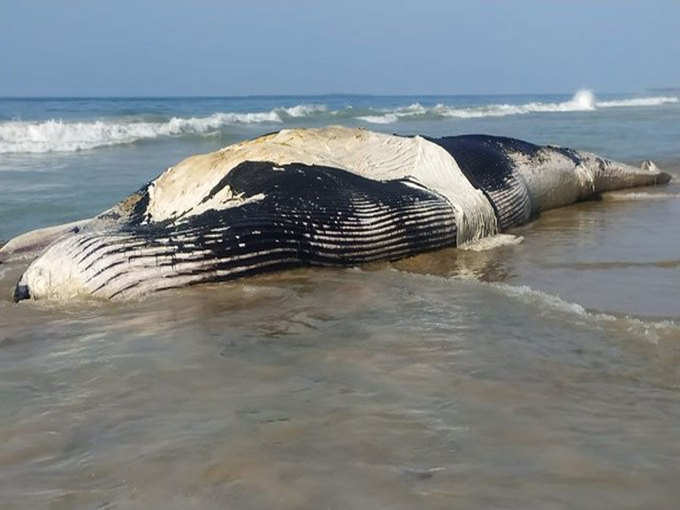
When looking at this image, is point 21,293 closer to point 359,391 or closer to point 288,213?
point 288,213

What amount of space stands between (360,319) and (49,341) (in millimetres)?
1376

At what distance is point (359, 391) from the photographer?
2539mm

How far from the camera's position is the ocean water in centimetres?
186

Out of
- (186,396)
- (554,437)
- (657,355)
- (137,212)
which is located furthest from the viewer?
(137,212)

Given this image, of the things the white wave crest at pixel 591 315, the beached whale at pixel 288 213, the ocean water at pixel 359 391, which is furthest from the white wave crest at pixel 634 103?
the ocean water at pixel 359 391

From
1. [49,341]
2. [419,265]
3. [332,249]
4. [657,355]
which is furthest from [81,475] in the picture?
[419,265]

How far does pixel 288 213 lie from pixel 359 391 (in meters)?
2.55

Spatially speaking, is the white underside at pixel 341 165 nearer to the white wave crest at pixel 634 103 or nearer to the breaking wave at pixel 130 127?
the breaking wave at pixel 130 127

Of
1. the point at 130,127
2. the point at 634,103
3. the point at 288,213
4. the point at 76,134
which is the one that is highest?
the point at 634,103

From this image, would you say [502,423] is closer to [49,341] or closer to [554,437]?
[554,437]

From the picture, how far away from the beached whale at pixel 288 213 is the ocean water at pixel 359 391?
203 mm

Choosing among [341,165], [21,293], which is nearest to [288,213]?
[341,165]

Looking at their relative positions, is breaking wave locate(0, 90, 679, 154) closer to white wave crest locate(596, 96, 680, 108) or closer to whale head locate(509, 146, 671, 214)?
whale head locate(509, 146, 671, 214)

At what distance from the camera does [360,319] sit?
11.8 ft
